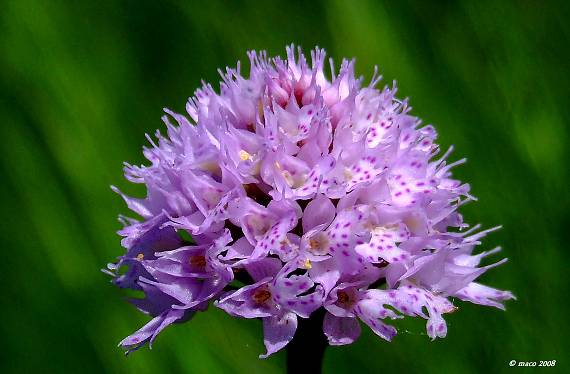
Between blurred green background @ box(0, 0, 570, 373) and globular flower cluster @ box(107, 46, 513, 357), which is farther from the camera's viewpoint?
blurred green background @ box(0, 0, 570, 373)

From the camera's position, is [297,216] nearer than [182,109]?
Yes

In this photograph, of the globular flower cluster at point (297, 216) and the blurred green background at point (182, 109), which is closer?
the globular flower cluster at point (297, 216)

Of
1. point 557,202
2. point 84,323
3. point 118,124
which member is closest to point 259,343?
point 84,323

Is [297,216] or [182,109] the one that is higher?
[182,109]

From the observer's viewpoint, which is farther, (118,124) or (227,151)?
(118,124)

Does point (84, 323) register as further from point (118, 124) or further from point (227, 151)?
point (227, 151)
